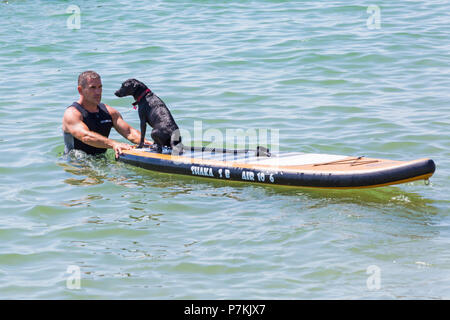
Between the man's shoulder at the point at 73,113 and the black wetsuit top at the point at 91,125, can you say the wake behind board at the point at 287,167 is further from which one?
the man's shoulder at the point at 73,113

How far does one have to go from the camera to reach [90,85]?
29.8ft

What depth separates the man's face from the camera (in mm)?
9078

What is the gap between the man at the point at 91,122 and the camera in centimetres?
906

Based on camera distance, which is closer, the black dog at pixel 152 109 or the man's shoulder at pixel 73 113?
the black dog at pixel 152 109

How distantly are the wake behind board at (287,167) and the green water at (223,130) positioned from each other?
171 mm

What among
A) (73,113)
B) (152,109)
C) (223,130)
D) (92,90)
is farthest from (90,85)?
(223,130)

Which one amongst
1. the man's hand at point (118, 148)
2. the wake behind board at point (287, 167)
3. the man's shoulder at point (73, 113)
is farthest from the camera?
the man's shoulder at point (73, 113)

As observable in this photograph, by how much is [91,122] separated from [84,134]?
0.98ft

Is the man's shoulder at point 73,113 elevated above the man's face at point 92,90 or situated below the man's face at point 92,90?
below

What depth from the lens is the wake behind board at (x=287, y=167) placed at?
7.23m

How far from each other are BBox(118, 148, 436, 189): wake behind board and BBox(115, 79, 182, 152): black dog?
258 millimetres

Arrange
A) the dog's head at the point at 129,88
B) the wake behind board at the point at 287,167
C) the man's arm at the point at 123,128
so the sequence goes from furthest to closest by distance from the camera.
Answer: the man's arm at the point at 123,128
the dog's head at the point at 129,88
the wake behind board at the point at 287,167

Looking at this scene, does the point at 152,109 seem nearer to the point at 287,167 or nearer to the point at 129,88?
the point at 129,88

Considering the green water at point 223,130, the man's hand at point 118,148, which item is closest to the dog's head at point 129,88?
the man's hand at point 118,148
